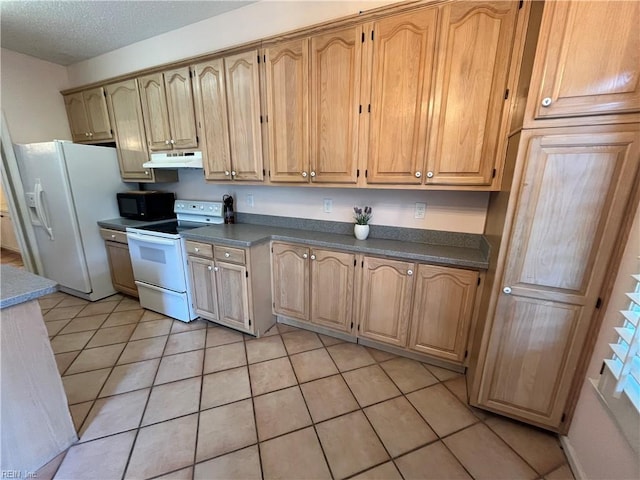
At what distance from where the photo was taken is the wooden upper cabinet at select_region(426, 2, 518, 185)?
4.69 ft

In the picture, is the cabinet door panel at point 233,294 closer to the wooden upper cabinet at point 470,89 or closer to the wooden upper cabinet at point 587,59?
the wooden upper cabinet at point 470,89

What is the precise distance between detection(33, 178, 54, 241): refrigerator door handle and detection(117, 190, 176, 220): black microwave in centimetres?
67

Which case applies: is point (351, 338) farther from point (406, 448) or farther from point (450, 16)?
point (450, 16)

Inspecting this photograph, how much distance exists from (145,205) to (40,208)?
1091 millimetres

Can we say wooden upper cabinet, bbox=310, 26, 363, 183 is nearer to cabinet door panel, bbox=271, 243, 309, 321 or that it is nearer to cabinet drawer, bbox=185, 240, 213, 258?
cabinet door panel, bbox=271, 243, 309, 321

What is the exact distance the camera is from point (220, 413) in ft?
5.17

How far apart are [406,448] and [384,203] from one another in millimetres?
1603

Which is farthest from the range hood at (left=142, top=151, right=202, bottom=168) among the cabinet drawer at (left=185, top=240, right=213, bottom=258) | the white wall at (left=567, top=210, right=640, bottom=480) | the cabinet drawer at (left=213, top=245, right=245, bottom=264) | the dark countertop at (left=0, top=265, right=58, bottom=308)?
the white wall at (left=567, top=210, right=640, bottom=480)

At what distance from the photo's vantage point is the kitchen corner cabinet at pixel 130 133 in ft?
9.04

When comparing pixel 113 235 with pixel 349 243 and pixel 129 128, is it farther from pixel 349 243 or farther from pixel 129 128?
pixel 349 243

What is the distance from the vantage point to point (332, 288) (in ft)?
6.89

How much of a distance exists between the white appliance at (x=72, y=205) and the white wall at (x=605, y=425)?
413 centimetres

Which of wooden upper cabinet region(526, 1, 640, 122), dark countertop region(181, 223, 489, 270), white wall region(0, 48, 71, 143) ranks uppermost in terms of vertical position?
white wall region(0, 48, 71, 143)

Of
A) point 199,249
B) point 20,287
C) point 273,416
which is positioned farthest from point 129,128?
point 273,416
